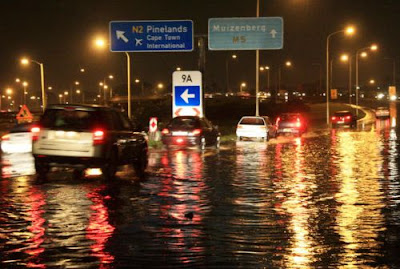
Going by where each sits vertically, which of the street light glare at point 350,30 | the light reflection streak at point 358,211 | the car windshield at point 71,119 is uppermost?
the street light glare at point 350,30

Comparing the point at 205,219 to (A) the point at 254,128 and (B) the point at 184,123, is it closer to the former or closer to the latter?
(B) the point at 184,123

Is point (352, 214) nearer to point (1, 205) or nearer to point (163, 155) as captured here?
point (1, 205)

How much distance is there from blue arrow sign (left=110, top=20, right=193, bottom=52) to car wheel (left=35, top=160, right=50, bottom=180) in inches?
702

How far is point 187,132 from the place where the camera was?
27844 millimetres

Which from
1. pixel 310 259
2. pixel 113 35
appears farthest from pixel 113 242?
pixel 113 35

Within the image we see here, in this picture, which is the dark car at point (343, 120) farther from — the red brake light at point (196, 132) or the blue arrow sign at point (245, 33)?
the red brake light at point (196, 132)

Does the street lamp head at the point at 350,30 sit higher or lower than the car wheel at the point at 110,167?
higher

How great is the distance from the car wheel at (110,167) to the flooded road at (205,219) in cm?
33

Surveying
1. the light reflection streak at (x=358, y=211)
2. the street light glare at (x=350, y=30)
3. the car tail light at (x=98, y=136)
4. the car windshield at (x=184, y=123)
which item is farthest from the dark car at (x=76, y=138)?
the street light glare at (x=350, y=30)

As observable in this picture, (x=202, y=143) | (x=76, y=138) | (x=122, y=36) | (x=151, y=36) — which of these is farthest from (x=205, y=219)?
(x=122, y=36)

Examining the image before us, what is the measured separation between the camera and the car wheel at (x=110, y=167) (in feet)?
51.5

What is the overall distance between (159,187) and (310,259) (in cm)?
767

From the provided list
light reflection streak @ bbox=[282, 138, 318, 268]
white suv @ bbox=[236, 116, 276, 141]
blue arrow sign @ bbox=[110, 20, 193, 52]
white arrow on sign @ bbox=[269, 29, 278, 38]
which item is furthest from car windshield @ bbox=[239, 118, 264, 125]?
light reflection streak @ bbox=[282, 138, 318, 268]

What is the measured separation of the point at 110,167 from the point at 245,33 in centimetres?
2063
